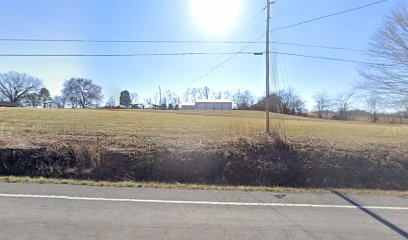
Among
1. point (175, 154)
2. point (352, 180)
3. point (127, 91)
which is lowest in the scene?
point (352, 180)

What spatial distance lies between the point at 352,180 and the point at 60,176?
8641mm

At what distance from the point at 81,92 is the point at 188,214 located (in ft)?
374

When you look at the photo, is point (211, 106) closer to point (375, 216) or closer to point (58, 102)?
point (58, 102)

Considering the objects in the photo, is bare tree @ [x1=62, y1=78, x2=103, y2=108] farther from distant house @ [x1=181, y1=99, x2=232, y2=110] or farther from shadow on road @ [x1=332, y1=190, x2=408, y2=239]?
shadow on road @ [x1=332, y1=190, x2=408, y2=239]

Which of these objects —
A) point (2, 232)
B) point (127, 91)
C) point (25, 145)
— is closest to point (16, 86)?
point (127, 91)

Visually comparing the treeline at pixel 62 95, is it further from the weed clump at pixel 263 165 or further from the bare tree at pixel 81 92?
the weed clump at pixel 263 165

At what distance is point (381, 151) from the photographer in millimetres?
11172

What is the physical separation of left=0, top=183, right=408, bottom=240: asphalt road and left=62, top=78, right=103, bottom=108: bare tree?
110m

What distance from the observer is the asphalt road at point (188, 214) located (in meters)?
4.48

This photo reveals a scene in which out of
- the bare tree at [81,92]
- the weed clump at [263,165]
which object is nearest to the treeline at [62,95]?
the bare tree at [81,92]

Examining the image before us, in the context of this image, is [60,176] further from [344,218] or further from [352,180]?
[352,180]

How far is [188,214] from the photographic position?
5.30m

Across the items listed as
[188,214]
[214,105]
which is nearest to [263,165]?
[188,214]

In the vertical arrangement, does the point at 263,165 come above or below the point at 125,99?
below
